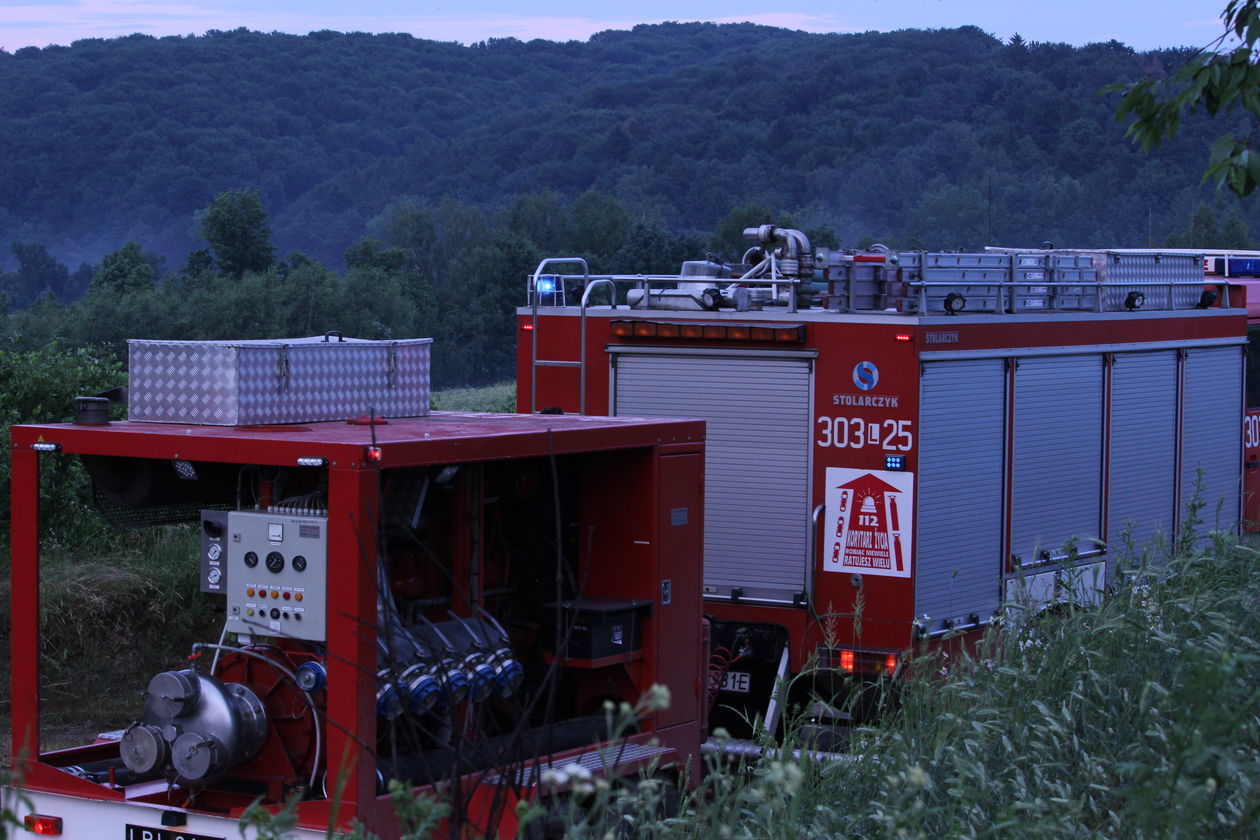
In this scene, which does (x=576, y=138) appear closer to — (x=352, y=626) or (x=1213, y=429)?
(x=1213, y=429)

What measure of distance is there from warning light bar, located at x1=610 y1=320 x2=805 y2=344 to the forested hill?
81.6m

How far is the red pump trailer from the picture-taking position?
5379 mm

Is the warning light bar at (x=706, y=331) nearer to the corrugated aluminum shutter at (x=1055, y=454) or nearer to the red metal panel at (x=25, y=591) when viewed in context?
the corrugated aluminum shutter at (x=1055, y=454)

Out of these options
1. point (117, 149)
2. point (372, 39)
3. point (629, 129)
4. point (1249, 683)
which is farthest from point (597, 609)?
point (372, 39)

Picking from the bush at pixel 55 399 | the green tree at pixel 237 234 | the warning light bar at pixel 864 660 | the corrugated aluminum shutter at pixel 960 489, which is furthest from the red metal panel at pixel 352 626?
the green tree at pixel 237 234

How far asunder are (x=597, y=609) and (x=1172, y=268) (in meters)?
7.15

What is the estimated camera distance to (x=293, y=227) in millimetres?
119125

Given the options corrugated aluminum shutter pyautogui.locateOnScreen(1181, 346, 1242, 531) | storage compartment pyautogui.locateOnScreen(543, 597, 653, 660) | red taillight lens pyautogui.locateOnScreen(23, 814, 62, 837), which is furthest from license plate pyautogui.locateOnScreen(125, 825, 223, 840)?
corrugated aluminum shutter pyautogui.locateOnScreen(1181, 346, 1242, 531)

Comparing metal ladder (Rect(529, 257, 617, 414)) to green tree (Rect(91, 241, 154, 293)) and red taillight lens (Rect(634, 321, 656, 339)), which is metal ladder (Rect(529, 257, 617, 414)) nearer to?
red taillight lens (Rect(634, 321, 656, 339))

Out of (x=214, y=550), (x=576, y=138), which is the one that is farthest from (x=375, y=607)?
(x=576, y=138)

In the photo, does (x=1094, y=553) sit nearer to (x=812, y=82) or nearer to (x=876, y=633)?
(x=876, y=633)

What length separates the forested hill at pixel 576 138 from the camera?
9731cm

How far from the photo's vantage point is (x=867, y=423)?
8.73 m

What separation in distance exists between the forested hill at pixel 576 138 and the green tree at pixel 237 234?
112ft
